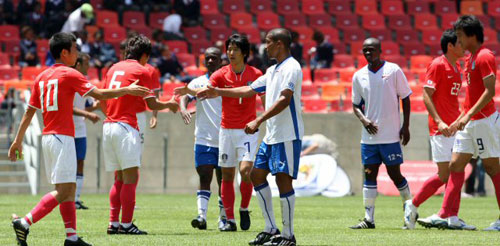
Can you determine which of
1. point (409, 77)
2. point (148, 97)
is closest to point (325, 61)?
point (409, 77)

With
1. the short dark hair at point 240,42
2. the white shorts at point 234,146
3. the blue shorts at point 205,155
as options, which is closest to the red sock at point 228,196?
the white shorts at point 234,146

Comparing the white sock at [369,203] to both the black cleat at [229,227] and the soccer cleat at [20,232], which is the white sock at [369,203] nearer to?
the black cleat at [229,227]

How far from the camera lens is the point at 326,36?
2767 cm

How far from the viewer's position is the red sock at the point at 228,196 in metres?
11.4

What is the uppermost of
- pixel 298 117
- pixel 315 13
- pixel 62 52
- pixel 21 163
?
pixel 315 13

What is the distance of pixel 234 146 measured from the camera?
11.5 m

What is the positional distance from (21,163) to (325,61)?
8148 millimetres

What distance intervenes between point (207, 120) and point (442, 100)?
112 inches

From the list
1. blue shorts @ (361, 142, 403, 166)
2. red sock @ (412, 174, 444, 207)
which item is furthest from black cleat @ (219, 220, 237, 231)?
red sock @ (412, 174, 444, 207)

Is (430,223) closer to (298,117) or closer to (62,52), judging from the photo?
(298,117)

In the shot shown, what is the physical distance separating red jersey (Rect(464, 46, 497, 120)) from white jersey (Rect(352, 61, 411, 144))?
33.3 inches

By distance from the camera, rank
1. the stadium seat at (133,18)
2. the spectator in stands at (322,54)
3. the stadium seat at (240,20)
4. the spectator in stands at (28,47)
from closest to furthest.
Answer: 1. the spectator in stands at (322,54)
2. the spectator in stands at (28,47)
3. the stadium seat at (133,18)
4. the stadium seat at (240,20)

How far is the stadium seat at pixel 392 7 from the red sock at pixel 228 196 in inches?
725

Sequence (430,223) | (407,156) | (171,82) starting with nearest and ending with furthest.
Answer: (430,223)
(407,156)
(171,82)
